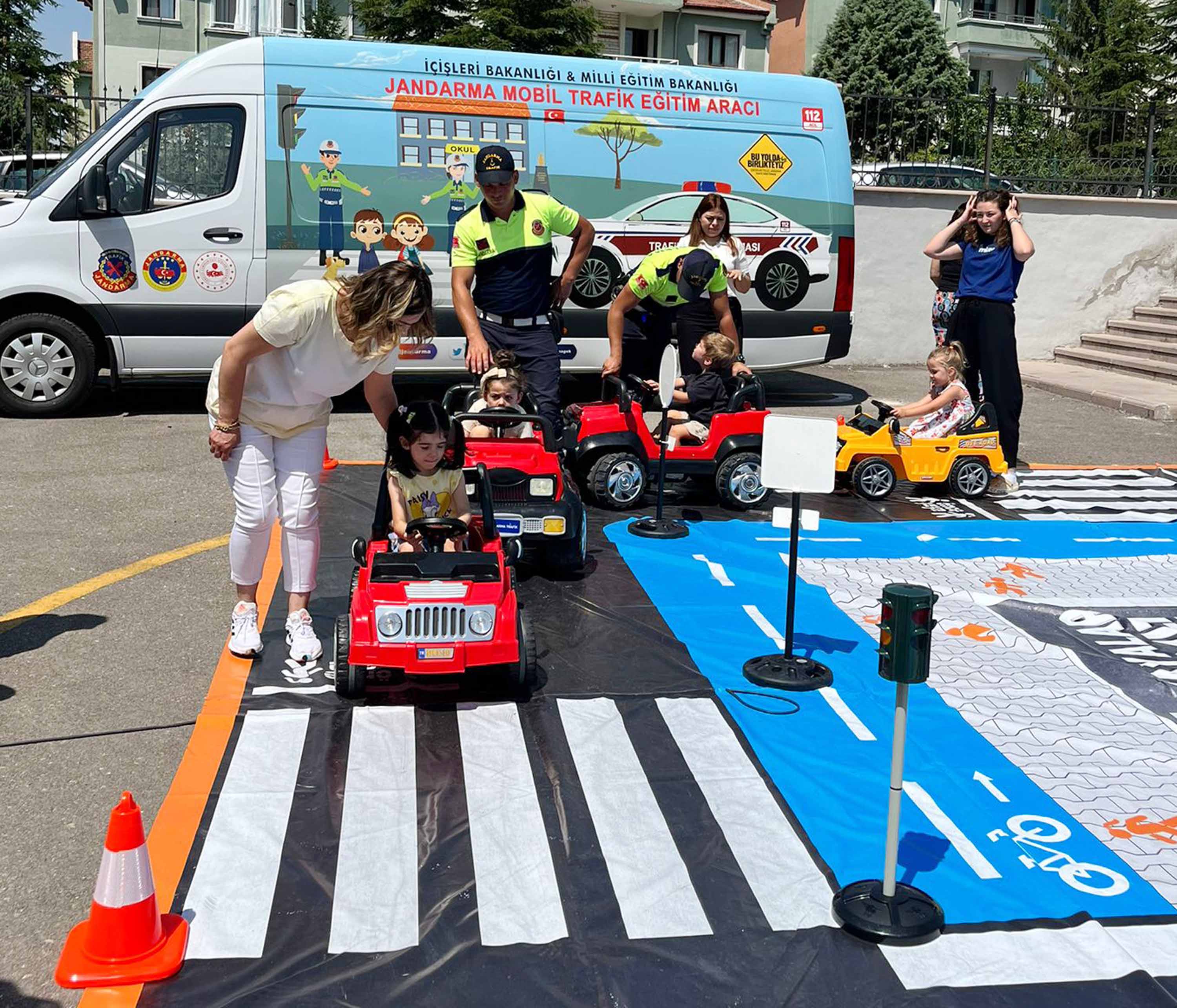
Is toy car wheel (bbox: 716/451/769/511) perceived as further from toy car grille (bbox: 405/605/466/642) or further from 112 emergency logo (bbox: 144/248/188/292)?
112 emergency logo (bbox: 144/248/188/292)

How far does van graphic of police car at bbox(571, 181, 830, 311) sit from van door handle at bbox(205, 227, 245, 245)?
2.88 metres

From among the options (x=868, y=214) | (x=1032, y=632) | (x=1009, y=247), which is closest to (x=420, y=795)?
(x=1032, y=632)

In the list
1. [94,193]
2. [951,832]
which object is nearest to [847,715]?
[951,832]

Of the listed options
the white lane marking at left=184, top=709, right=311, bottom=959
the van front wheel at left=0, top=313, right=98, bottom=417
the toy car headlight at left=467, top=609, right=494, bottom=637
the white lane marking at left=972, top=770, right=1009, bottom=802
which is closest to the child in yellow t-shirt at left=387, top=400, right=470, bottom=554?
the toy car headlight at left=467, top=609, right=494, bottom=637

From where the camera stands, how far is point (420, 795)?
4.26 meters

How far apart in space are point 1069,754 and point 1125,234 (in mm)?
13667

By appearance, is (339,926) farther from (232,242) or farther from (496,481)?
(232,242)

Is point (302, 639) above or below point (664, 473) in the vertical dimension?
below

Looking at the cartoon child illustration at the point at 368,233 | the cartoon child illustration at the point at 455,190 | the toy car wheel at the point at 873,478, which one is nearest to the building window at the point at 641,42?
the cartoon child illustration at the point at 455,190

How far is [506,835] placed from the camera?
13.2ft

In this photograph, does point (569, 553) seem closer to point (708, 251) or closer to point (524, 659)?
point (524, 659)

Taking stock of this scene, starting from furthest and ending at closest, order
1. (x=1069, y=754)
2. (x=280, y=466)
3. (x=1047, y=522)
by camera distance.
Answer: (x=1047, y=522) < (x=280, y=466) < (x=1069, y=754)

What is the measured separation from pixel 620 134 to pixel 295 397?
22.9 ft

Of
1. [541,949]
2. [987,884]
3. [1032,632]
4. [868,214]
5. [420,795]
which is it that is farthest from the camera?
[868,214]
